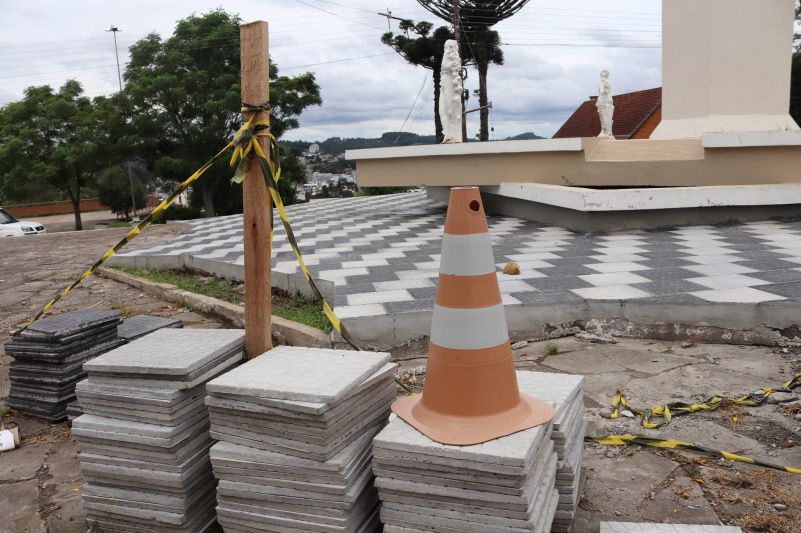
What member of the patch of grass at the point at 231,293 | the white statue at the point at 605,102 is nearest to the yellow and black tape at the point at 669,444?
the patch of grass at the point at 231,293

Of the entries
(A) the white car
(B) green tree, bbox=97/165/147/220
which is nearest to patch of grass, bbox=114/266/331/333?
(A) the white car

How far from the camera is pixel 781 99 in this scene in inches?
425

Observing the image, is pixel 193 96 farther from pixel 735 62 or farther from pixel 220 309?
pixel 220 309

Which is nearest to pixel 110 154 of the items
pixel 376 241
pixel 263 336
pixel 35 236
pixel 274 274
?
pixel 35 236

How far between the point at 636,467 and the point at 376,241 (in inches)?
238

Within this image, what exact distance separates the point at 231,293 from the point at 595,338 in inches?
141

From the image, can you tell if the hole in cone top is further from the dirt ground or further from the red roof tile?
the red roof tile

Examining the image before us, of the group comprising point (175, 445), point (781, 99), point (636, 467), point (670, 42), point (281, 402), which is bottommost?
point (636, 467)

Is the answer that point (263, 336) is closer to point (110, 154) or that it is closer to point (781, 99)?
point (781, 99)

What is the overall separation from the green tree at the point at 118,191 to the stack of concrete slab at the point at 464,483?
41.2 meters

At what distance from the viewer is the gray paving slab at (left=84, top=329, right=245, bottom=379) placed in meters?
2.36

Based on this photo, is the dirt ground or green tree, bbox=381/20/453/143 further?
green tree, bbox=381/20/453/143

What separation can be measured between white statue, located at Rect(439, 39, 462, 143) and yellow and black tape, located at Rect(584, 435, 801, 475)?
9508mm

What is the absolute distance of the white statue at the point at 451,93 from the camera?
11516 millimetres
